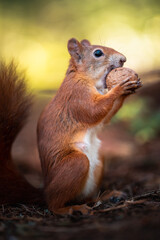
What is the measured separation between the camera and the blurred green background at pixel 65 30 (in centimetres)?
704

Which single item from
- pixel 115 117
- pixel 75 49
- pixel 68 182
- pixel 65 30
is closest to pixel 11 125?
pixel 68 182

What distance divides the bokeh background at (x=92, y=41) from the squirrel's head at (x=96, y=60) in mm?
1548

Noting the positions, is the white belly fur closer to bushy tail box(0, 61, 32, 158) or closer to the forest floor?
the forest floor

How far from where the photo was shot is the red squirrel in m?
2.18

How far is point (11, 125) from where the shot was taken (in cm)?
245

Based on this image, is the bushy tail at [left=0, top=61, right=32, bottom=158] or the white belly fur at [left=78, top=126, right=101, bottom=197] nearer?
the white belly fur at [left=78, top=126, right=101, bottom=197]

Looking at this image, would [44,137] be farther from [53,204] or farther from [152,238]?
[152,238]

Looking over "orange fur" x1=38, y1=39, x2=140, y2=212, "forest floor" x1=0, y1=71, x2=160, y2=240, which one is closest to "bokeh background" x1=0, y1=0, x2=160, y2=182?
"forest floor" x1=0, y1=71, x2=160, y2=240

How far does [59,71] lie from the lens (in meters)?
8.02

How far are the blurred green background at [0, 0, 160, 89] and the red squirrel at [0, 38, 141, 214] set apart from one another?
4390 millimetres

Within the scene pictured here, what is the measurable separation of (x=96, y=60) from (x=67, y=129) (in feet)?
2.33

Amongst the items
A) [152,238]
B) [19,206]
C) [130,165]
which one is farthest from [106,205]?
[130,165]

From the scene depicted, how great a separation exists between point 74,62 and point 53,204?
127cm

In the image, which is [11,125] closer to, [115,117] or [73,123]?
[73,123]
